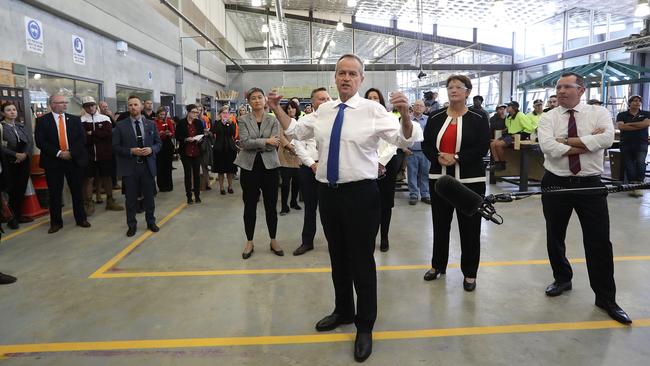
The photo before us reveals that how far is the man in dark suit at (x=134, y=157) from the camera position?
529 cm

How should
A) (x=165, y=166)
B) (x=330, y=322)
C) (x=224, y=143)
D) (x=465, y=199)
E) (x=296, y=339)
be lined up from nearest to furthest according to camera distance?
(x=465, y=199)
(x=296, y=339)
(x=330, y=322)
(x=224, y=143)
(x=165, y=166)

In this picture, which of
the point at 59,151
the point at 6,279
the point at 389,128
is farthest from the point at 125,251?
the point at 389,128

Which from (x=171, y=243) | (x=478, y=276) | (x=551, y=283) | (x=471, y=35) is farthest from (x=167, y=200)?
(x=471, y=35)

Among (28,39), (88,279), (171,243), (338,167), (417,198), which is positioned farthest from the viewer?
(417,198)

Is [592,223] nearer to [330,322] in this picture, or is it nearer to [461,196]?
[461,196]

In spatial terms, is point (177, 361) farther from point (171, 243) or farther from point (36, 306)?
point (171, 243)

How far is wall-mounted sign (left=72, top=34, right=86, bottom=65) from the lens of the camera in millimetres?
7945

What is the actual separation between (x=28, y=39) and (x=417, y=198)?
6.91 meters

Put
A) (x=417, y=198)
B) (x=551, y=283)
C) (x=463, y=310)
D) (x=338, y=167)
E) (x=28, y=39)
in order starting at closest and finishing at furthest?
(x=338, y=167)
(x=463, y=310)
(x=551, y=283)
(x=28, y=39)
(x=417, y=198)

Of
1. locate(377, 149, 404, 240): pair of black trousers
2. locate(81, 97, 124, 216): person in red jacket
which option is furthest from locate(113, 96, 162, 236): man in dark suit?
locate(377, 149, 404, 240): pair of black trousers

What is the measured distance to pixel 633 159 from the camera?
300 inches

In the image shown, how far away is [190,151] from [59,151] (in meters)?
2.25

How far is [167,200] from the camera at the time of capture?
25.5 ft

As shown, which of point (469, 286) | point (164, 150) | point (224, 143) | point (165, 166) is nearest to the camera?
point (469, 286)
